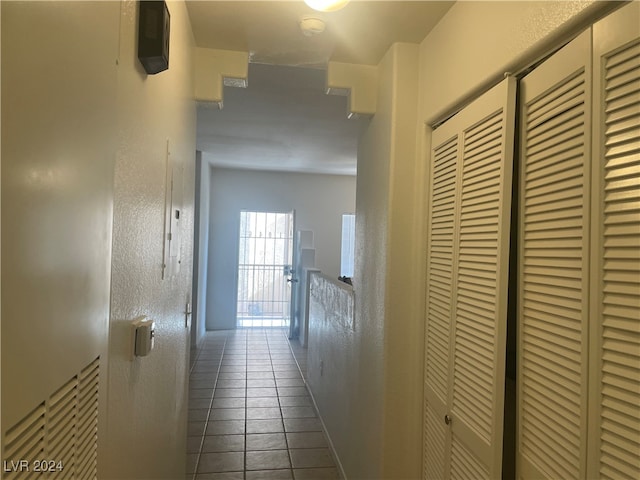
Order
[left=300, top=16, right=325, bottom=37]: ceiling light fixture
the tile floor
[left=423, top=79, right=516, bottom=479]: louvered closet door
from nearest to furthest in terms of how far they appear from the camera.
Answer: [left=423, top=79, right=516, bottom=479]: louvered closet door, [left=300, top=16, right=325, bottom=37]: ceiling light fixture, the tile floor

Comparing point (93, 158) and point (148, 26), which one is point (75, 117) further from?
point (148, 26)

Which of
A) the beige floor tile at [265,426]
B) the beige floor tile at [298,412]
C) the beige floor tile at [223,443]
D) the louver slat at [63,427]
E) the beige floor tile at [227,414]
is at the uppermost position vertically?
the louver slat at [63,427]

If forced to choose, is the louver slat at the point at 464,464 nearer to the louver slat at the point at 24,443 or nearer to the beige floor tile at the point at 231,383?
the louver slat at the point at 24,443

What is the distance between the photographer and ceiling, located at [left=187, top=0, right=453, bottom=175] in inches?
63.5

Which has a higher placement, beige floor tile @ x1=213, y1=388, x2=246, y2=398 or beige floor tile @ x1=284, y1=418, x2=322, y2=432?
beige floor tile @ x1=213, y1=388, x2=246, y2=398

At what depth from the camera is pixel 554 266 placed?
3.26ft

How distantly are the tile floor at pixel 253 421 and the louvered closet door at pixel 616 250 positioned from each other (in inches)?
82.4

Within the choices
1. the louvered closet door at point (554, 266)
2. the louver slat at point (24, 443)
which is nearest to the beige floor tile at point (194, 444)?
the louvered closet door at point (554, 266)

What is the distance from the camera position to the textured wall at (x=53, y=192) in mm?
508

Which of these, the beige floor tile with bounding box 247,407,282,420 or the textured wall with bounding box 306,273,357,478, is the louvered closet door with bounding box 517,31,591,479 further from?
the beige floor tile with bounding box 247,407,282,420

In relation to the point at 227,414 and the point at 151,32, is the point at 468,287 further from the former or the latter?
the point at 227,414

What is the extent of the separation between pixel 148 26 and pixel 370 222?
135 cm

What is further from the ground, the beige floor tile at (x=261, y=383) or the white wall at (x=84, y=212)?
the white wall at (x=84, y=212)

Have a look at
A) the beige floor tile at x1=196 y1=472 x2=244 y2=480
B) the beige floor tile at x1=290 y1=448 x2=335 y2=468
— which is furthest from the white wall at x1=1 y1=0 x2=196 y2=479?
the beige floor tile at x1=290 y1=448 x2=335 y2=468
